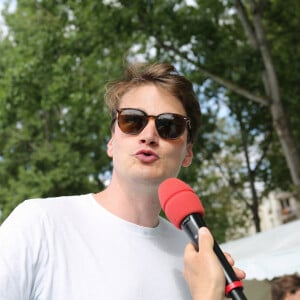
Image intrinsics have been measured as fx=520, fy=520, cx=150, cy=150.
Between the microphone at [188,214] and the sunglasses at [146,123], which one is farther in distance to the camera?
the sunglasses at [146,123]

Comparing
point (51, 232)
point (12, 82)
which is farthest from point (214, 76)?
point (51, 232)

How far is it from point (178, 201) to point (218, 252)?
32 cm

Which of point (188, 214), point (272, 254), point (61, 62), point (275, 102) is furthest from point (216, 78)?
point (188, 214)

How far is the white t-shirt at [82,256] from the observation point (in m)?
1.94

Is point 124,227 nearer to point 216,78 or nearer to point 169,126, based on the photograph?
point 169,126

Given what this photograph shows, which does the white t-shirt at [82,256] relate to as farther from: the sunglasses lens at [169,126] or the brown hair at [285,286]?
the brown hair at [285,286]

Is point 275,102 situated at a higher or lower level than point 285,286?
higher

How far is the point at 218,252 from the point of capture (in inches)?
65.2

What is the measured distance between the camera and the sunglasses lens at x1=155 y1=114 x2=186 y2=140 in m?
2.38

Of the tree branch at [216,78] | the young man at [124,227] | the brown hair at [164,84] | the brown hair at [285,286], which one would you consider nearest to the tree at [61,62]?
the tree branch at [216,78]

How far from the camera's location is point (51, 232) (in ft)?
6.85

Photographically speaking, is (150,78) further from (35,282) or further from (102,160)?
(102,160)

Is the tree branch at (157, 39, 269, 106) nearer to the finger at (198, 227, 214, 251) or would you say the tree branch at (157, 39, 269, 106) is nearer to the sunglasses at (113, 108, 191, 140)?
the sunglasses at (113, 108, 191, 140)

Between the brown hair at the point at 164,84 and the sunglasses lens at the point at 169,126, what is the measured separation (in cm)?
14
